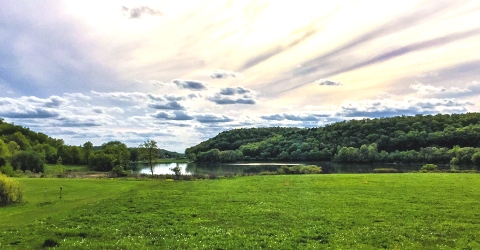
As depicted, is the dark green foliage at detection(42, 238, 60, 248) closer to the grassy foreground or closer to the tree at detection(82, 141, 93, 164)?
the grassy foreground

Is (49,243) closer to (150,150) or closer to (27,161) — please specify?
(150,150)

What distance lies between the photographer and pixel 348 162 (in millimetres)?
147125

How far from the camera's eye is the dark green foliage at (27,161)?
326 ft

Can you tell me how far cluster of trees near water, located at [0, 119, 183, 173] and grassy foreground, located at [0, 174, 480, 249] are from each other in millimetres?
51136

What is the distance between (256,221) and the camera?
1983 centimetres

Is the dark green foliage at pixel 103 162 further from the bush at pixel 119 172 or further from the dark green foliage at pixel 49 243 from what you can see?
the dark green foliage at pixel 49 243

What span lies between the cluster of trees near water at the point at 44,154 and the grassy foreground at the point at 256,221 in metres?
51.1

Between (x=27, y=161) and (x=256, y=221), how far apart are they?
347 ft

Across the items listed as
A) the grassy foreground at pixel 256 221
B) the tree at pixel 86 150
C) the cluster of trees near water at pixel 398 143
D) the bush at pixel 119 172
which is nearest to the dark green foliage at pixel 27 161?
the bush at pixel 119 172

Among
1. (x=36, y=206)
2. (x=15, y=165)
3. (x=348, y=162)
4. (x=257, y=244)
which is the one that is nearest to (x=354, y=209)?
(x=257, y=244)

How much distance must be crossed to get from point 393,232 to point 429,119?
186653 millimetres

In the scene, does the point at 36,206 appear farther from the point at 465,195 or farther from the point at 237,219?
the point at 465,195

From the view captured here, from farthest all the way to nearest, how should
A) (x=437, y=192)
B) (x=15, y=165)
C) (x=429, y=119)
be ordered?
(x=429, y=119), (x=15, y=165), (x=437, y=192)

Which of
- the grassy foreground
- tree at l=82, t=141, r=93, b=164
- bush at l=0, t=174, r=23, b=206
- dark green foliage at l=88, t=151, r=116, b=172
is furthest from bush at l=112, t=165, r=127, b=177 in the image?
tree at l=82, t=141, r=93, b=164
